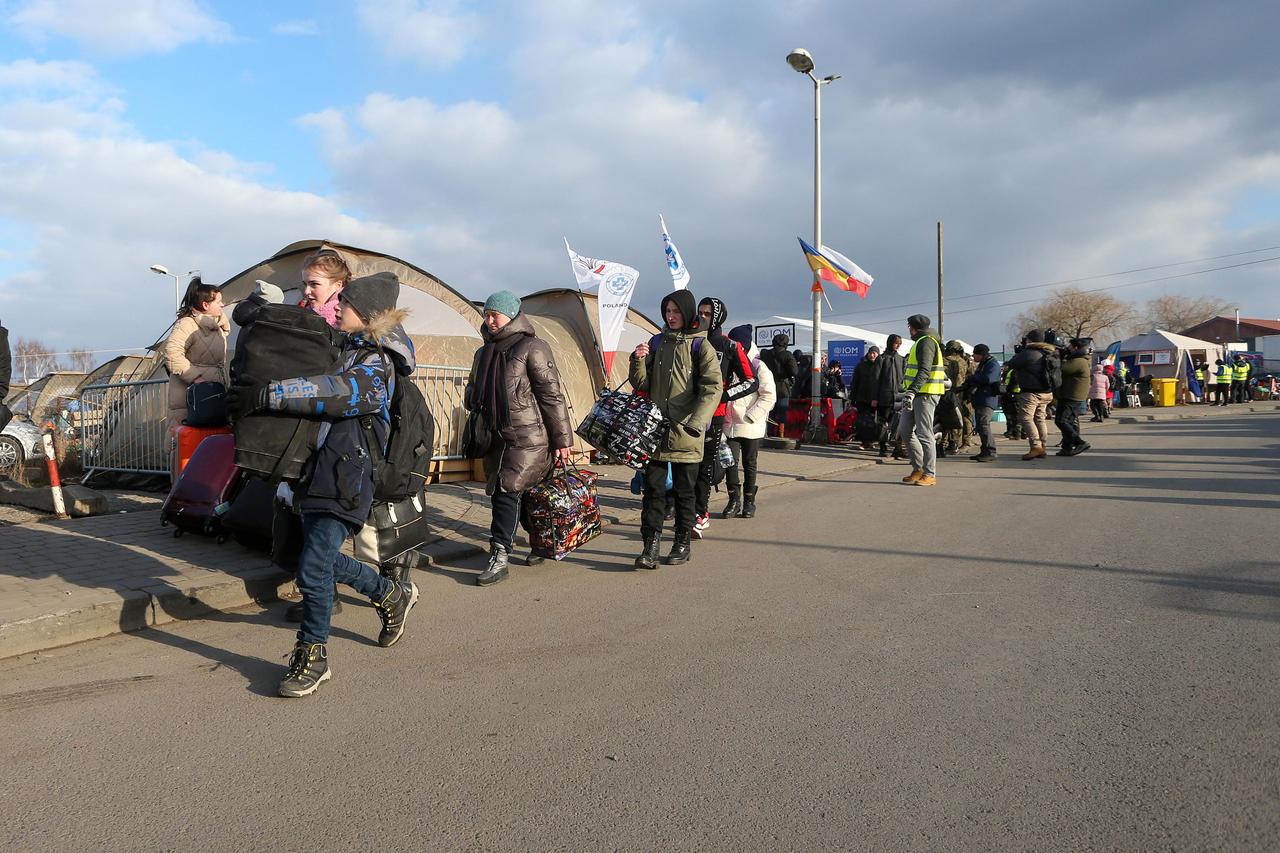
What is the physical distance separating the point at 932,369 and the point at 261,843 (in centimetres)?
867

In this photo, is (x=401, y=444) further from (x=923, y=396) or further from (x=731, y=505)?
(x=923, y=396)

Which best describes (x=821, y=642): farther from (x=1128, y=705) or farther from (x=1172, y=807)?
(x=1172, y=807)

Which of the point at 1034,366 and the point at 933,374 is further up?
the point at 1034,366

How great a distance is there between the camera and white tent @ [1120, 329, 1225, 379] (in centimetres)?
3403

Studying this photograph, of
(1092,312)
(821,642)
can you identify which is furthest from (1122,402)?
(1092,312)

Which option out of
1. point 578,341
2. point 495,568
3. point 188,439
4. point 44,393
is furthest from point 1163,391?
point 44,393

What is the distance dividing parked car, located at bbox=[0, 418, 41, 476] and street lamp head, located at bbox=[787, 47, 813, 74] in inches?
522

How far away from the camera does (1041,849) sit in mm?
2240

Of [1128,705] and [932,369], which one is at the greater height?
[932,369]

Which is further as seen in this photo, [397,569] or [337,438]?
[397,569]

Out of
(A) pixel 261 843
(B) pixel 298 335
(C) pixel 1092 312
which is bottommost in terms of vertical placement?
(A) pixel 261 843

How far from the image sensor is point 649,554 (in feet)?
18.4

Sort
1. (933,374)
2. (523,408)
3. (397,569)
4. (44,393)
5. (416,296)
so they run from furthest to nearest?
(44,393), (416,296), (933,374), (523,408), (397,569)

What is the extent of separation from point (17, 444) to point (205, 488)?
22.9 feet
